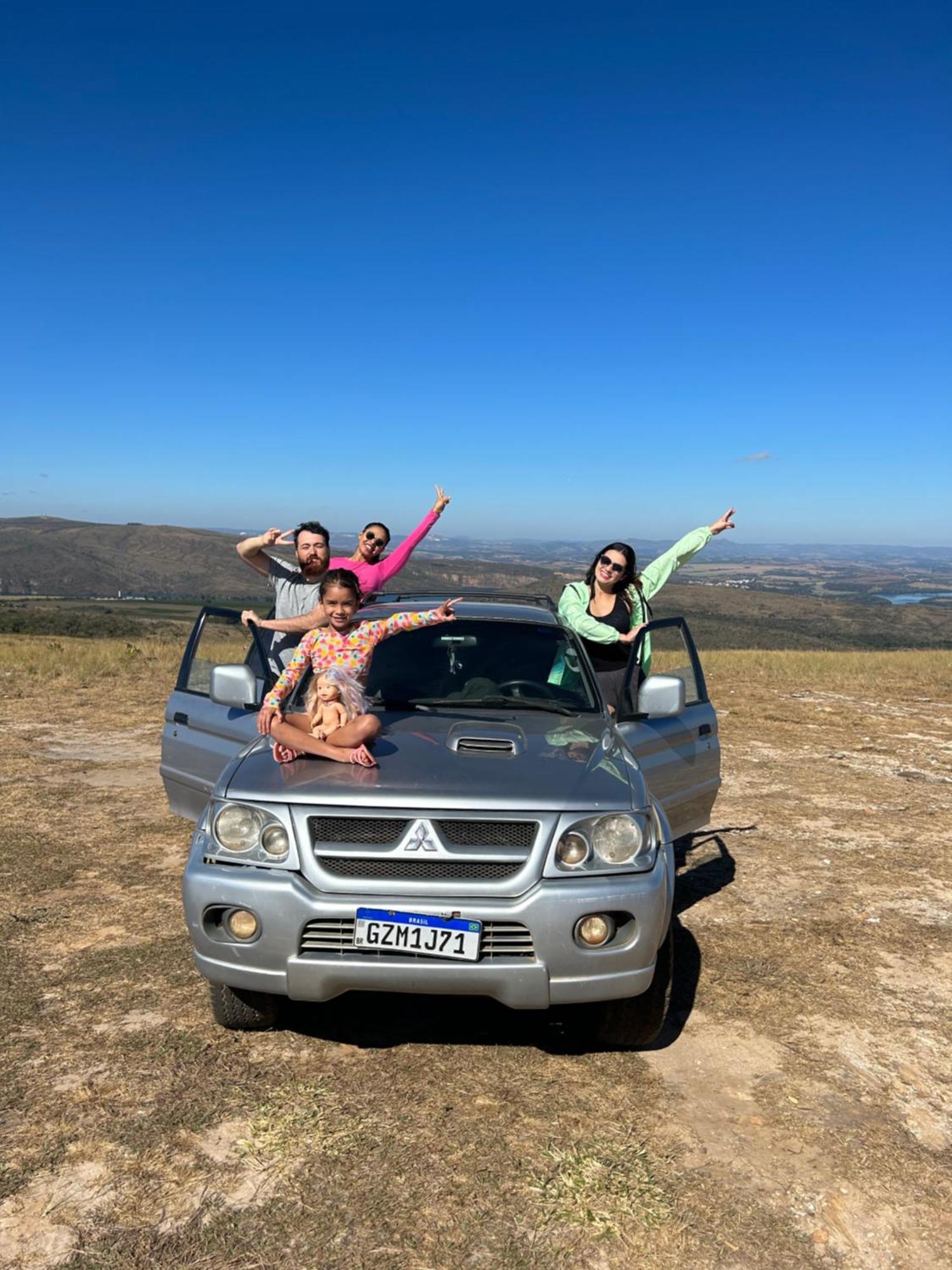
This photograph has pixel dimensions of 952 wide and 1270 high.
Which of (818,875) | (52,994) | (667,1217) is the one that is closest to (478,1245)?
Answer: (667,1217)

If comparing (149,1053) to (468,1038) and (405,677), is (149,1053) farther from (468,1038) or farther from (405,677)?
(405,677)

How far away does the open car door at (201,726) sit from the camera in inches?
179

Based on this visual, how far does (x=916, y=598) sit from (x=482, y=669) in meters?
98.2

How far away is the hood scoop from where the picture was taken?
11.3 feet

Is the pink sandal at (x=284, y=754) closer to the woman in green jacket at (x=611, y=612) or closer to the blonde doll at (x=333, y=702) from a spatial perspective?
the blonde doll at (x=333, y=702)

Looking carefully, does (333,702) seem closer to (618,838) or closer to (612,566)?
(618,838)

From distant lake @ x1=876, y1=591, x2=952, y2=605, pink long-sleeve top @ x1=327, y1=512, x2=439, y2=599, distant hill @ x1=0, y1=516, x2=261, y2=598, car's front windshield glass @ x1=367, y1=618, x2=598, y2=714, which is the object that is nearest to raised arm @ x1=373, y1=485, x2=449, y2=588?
pink long-sleeve top @ x1=327, y1=512, x2=439, y2=599

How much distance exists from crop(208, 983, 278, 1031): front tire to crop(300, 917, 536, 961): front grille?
1.62 feet

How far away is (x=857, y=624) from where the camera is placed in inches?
2341

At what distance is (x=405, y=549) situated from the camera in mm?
6559

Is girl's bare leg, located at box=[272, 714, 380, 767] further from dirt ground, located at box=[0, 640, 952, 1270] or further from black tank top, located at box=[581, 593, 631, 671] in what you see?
black tank top, located at box=[581, 593, 631, 671]

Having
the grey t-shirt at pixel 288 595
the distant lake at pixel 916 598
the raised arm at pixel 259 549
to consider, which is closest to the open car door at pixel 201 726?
the grey t-shirt at pixel 288 595

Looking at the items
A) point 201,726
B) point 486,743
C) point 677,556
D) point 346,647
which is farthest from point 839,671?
point 486,743

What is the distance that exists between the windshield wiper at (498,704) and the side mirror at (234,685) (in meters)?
0.67
